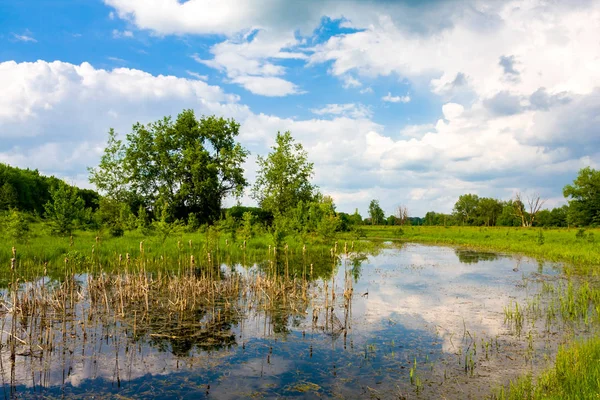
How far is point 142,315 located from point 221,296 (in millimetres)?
3592

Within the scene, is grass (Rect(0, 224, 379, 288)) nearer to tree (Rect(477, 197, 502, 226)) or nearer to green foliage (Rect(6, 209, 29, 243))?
green foliage (Rect(6, 209, 29, 243))

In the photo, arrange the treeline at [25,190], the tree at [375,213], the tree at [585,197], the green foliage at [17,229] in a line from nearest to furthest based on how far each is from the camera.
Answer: the green foliage at [17,229], the treeline at [25,190], the tree at [585,197], the tree at [375,213]

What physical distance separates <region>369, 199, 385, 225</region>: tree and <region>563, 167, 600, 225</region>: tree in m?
41.3

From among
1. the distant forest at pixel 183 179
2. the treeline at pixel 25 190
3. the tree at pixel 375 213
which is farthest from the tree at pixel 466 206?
the treeline at pixel 25 190

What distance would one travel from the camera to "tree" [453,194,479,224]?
14264 cm

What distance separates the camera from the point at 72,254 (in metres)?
18.7

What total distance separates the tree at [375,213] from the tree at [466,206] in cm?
4956

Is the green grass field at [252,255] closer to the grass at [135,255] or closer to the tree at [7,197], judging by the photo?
the grass at [135,255]

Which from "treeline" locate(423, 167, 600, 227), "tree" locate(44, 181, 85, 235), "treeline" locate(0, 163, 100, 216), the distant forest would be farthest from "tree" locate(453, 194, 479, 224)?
"tree" locate(44, 181, 85, 235)

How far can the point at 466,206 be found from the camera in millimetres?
145625

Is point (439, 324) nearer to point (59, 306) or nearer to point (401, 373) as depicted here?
point (401, 373)

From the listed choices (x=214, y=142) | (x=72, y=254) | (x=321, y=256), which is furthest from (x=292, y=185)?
(x=72, y=254)

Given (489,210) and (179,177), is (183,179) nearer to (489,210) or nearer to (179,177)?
(179,177)

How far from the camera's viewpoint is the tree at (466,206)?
14264cm
